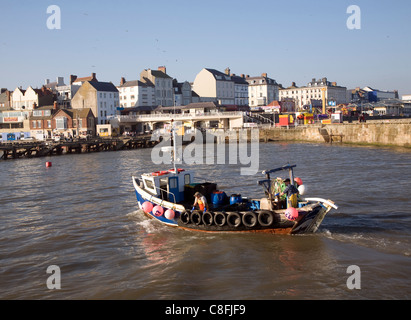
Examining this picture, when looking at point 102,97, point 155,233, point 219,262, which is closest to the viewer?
point 219,262

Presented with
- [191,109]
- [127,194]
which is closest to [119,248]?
[127,194]

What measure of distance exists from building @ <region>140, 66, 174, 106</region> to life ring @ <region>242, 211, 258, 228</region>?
10071cm

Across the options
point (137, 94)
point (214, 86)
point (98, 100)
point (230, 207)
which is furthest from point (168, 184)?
point (214, 86)

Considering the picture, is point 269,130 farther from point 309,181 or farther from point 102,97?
point 309,181

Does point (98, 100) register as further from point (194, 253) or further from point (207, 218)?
point (194, 253)

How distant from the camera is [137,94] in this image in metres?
112

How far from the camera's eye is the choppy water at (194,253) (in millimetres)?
12945

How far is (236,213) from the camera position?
17.5m

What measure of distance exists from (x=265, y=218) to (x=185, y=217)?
3.65 metres

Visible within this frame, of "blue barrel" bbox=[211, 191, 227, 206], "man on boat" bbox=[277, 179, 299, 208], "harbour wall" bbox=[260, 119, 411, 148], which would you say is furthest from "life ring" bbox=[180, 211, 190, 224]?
"harbour wall" bbox=[260, 119, 411, 148]

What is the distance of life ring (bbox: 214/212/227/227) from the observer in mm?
17775

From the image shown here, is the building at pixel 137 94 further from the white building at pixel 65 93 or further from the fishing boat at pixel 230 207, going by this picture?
the fishing boat at pixel 230 207

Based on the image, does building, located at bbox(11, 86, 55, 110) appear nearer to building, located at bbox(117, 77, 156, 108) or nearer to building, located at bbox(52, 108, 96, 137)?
building, located at bbox(52, 108, 96, 137)
